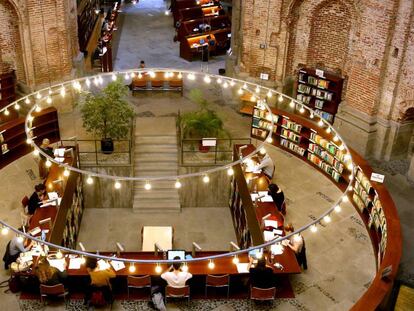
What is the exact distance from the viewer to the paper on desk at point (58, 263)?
1263 centimetres

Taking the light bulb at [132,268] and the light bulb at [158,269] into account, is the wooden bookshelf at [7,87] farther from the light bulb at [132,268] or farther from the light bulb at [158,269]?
the light bulb at [158,269]

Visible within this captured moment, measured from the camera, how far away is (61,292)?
12406 mm

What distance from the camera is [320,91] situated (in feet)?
64.1

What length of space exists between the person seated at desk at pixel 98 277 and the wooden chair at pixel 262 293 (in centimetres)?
308

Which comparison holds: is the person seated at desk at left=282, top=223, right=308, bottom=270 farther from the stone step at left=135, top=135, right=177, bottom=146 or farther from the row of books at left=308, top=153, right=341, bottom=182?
the stone step at left=135, top=135, right=177, bottom=146

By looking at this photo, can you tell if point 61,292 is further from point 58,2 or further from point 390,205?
point 58,2

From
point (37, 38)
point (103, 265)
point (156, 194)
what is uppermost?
point (37, 38)

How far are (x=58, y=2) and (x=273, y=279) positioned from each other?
1180 centimetres

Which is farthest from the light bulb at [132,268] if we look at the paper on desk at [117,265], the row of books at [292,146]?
the row of books at [292,146]

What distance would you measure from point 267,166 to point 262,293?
4.98 m

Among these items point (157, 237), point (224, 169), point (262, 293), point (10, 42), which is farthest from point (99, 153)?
point (262, 293)

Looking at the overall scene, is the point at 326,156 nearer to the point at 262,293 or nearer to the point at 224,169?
the point at 224,169

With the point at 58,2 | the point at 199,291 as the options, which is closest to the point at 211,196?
the point at 199,291

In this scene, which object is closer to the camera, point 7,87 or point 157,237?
point 157,237
